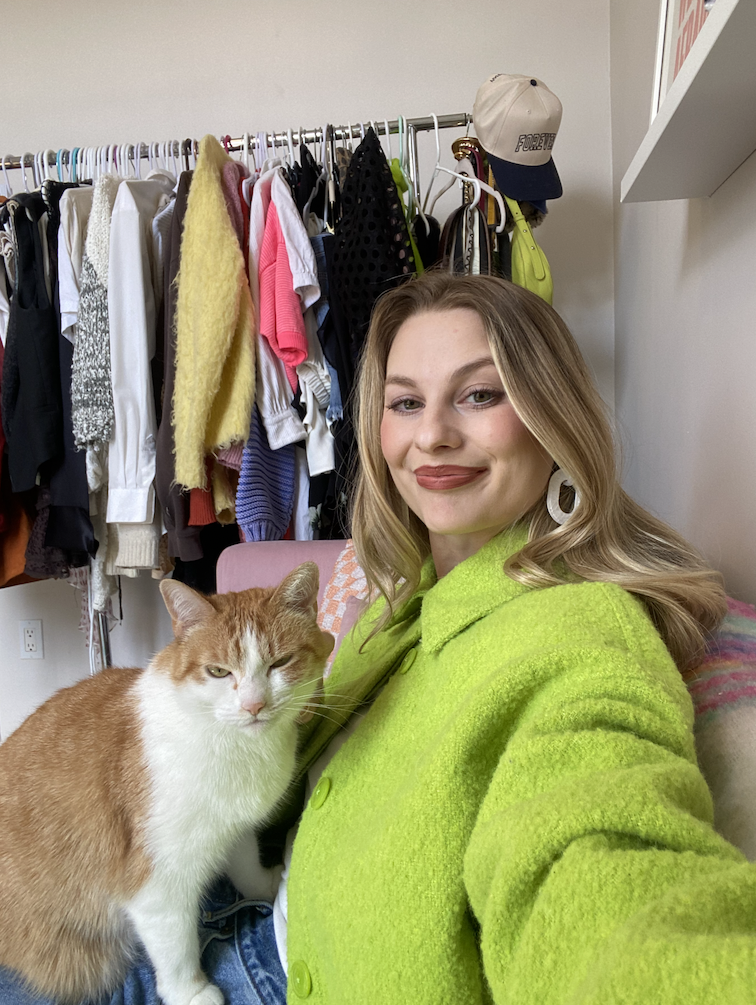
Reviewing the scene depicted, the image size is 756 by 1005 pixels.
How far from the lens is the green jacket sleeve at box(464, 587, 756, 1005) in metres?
0.31

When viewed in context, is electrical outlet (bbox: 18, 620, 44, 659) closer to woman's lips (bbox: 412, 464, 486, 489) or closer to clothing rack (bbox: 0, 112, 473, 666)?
clothing rack (bbox: 0, 112, 473, 666)

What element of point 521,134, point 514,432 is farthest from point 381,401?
point 521,134

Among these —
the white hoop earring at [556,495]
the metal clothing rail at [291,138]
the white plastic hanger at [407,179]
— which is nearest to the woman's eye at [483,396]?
the white hoop earring at [556,495]

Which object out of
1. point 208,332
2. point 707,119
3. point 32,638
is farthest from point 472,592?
point 32,638

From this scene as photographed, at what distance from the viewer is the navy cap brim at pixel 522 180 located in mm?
1587

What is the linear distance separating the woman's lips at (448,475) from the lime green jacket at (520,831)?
8cm

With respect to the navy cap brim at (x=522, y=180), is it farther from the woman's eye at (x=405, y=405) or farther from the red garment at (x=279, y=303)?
the woman's eye at (x=405, y=405)

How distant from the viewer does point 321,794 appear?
0.71 metres

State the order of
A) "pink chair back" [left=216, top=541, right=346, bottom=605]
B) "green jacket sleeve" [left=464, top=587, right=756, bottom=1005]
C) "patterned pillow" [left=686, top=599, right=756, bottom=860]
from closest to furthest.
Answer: "green jacket sleeve" [left=464, top=587, right=756, bottom=1005] < "patterned pillow" [left=686, top=599, right=756, bottom=860] < "pink chair back" [left=216, top=541, right=346, bottom=605]

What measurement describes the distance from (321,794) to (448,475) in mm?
384

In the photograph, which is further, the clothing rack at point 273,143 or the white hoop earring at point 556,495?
the clothing rack at point 273,143

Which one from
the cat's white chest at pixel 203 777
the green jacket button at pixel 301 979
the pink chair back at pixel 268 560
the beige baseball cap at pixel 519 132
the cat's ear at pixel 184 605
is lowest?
the green jacket button at pixel 301 979

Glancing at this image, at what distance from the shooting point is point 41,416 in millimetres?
1638

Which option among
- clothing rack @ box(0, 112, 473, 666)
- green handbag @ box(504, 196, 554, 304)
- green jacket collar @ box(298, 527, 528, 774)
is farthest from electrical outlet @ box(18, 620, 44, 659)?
green handbag @ box(504, 196, 554, 304)
